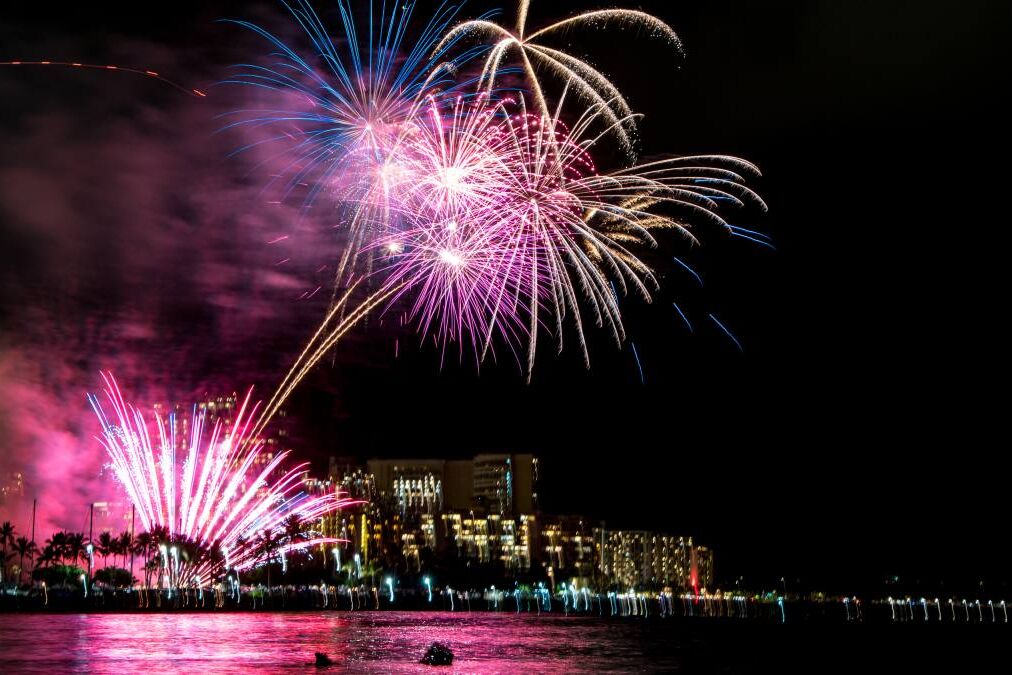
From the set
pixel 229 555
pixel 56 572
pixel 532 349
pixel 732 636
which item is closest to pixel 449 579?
pixel 229 555

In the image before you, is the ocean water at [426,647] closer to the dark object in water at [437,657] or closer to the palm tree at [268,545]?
the dark object in water at [437,657]

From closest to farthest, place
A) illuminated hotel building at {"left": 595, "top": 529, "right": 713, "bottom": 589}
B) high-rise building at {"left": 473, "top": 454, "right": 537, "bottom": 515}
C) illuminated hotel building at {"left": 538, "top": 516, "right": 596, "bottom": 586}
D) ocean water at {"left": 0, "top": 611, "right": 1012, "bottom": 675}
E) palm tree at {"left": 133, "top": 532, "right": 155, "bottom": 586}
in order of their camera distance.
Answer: ocean water at {"left": 0, "top": 611, "right": 1012, "bottom": 675} → palm tree at {"left": 133, "top": 532, "right": 155, "bottom": 586} → illuminated hotel building at {"left": 538, "top": 516, "right": 596, "bottom": 586} → high-rise building at {"left": 473, "top": 454, "right": 537, "bottom": 515} → illuminated hotel building at {"left": 595, "top": 529, "right": 713, "bottom": 589}

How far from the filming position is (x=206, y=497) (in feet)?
167

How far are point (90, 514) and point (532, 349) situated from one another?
2948 inches

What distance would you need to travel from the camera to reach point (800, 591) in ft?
576

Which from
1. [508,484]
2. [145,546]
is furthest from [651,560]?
[145,546]

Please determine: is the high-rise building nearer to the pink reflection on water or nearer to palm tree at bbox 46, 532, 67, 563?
palm tree at bbox 46, 532, 67, 563

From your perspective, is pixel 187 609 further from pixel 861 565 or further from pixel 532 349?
pixel 861 565

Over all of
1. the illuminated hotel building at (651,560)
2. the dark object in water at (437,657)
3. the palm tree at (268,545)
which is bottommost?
the illuminated hotel building at (651,560)

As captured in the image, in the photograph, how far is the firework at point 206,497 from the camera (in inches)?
1756

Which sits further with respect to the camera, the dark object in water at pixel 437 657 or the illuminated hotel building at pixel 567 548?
the illuminated hotel building at pixel 567 548

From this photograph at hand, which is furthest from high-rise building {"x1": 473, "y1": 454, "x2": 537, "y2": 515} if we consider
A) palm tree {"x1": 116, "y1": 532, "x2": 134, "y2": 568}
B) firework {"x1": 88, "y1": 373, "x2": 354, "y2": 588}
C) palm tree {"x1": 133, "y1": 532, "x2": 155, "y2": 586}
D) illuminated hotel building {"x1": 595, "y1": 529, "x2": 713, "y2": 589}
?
palm tree {"x1": 116, "y1": 532, "x2": 134, "y2": 568}

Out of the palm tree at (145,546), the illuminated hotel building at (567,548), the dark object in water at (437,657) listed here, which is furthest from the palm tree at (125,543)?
the illuminated hotel building at (567,548)

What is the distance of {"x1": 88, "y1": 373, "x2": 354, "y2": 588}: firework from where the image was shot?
44.6 metres
